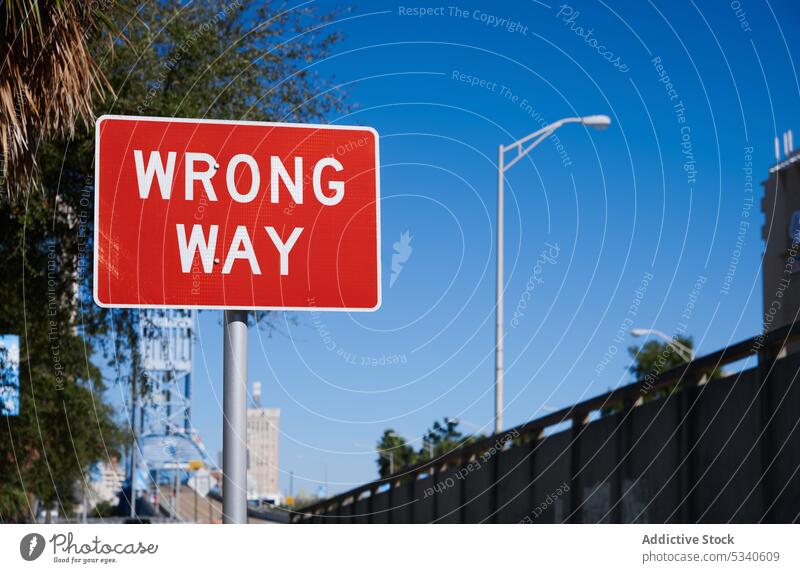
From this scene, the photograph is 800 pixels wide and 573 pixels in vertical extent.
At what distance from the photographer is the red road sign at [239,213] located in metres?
4.60

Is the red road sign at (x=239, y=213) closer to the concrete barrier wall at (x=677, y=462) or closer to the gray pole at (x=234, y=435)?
the gray pole at (x=234, y=435)

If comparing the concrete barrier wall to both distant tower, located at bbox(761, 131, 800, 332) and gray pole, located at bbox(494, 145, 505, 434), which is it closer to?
→ gray pole, located at bbox(494, 145, 505, 434)

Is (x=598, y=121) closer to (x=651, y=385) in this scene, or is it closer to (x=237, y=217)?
(x=651, y=385)

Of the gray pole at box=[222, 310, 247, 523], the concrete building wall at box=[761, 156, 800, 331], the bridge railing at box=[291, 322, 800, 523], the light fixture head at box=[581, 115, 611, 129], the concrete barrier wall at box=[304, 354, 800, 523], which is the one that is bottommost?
the gray pole at box=[222, 310, 247, 523]

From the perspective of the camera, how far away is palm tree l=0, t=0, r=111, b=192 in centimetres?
895

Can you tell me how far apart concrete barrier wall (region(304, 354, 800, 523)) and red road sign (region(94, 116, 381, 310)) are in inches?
190

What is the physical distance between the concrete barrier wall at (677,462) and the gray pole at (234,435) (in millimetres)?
5168

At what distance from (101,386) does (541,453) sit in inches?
435

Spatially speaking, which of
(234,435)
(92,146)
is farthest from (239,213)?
(92,146)

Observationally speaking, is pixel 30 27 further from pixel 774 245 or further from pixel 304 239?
pixel 774 245

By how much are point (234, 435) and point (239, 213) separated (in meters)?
0.92

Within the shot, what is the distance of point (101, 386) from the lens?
20.8m

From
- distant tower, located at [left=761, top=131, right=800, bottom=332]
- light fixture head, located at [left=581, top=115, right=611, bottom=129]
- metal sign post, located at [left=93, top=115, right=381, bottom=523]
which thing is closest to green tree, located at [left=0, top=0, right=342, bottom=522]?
light fixture head, located at [left=581, top=115, right=611, bottom=129]

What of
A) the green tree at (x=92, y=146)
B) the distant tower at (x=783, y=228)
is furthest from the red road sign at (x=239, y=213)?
the distant tower at (x=783, y=228)
